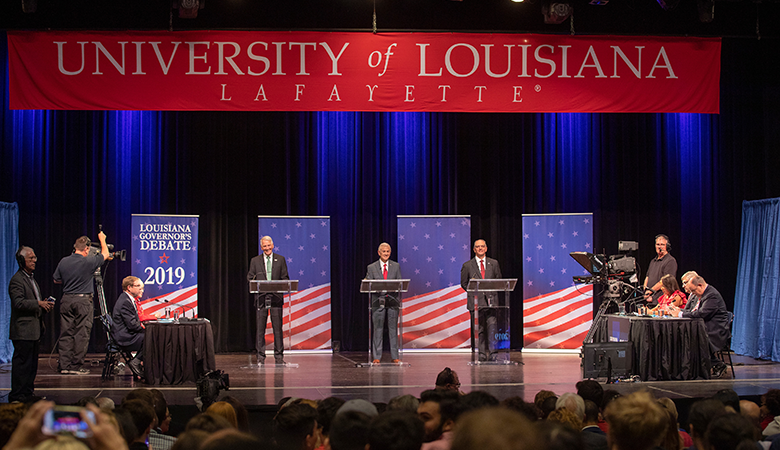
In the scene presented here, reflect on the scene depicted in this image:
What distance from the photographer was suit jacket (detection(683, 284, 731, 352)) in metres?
8.21

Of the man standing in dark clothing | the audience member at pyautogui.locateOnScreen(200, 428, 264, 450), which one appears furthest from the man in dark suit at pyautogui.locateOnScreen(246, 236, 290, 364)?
the audience member at pyautogui.locateOnScreen(200, 428, 264, 450)

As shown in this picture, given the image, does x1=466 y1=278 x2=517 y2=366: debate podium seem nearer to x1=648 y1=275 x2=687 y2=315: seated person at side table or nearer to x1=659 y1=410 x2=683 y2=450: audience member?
x1=648 y1=275 x2=687 y2=315: seated person at side table

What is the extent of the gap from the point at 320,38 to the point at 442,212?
13.4ft

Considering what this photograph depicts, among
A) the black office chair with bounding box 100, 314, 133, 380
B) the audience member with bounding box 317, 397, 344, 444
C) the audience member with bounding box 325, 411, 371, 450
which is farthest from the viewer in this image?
the black office chair with bounding box 100, 314, 133, 380

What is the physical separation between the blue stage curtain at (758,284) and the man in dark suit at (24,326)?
880 cm

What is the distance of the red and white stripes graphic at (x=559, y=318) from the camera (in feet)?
35.0

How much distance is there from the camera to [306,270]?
35.8ft

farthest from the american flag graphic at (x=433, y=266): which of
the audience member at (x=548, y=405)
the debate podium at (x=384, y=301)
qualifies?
the audience member at (x=548, y=405)

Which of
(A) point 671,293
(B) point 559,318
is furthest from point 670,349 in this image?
(B) point 559,318

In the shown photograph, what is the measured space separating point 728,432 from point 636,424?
65cm

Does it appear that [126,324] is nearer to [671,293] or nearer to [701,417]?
[671,293]

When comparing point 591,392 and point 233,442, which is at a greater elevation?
point 233,442

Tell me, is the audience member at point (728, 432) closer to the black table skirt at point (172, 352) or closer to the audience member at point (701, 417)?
the audience member at point (701, 417)

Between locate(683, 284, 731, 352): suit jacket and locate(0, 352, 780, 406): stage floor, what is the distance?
0.40m
